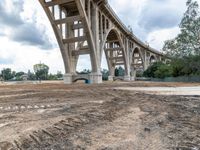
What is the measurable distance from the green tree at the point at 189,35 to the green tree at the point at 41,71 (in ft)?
269

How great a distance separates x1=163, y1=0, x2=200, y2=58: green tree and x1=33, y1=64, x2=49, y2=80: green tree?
81935 millimetres

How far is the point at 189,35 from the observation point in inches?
1774

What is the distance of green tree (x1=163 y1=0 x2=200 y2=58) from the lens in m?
44.9

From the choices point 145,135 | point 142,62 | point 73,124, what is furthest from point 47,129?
point 142,62

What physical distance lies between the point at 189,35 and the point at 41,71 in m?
86.3

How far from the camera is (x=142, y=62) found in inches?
3797

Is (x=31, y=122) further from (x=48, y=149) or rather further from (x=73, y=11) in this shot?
(x=73, y=11)

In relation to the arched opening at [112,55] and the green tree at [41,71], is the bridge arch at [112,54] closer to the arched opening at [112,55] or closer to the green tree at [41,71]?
the arched opening at [112,55]

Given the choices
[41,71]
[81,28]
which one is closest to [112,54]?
[81,28]

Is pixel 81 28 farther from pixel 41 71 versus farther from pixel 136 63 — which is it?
pixel 41 71

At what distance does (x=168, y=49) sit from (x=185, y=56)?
416 centimetres

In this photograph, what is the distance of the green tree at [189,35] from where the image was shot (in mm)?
44875

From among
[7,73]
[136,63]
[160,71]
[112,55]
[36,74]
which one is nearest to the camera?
[160,71]

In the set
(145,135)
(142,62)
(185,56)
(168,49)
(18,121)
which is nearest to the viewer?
(145,135)
